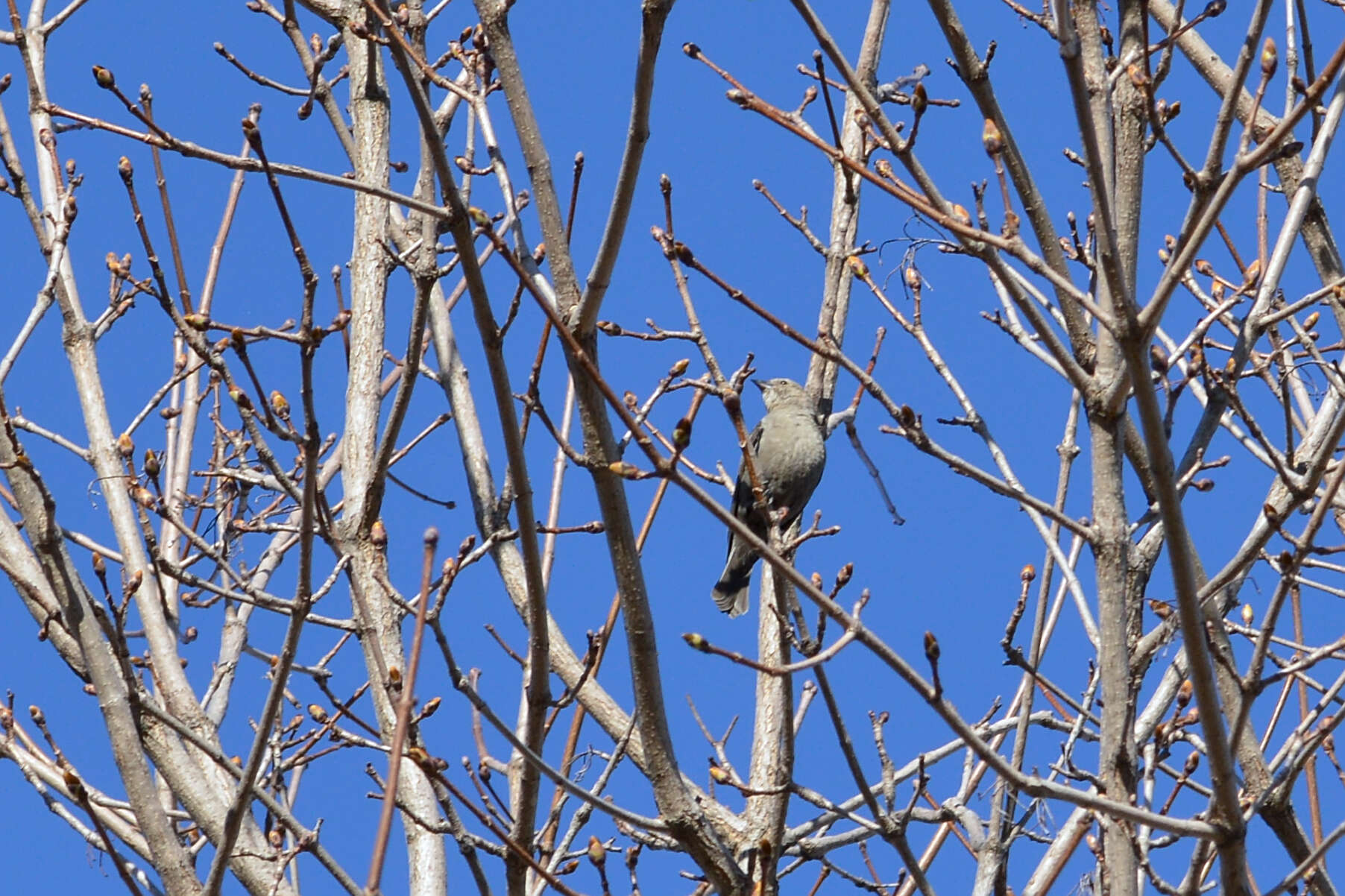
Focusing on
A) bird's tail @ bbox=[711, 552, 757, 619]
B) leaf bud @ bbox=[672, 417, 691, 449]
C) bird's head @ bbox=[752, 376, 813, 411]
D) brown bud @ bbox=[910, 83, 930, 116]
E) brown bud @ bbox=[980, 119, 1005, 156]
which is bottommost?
leaf bud @ bbox=[672, 417, 691, 449]

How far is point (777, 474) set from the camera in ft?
22.4

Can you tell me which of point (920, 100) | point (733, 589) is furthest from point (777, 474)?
point (920, 100)

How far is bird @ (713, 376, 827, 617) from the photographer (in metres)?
6.60

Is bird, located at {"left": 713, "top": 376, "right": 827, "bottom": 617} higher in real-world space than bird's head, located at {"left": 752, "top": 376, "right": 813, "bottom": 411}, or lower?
lower

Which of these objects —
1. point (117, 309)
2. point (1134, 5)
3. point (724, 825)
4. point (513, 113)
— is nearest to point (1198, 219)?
point (1134, 5)

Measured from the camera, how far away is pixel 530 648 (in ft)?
10.5

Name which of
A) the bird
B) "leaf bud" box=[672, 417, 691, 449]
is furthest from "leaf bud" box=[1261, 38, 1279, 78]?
the bird

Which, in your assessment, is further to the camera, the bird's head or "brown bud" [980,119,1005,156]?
the bird's head

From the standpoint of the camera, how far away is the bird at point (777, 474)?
21.7 ft

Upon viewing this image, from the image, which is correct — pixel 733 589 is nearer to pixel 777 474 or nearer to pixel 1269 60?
pixel 777 474

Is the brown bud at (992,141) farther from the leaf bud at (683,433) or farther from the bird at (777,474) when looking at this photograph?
the bird at (777,474)

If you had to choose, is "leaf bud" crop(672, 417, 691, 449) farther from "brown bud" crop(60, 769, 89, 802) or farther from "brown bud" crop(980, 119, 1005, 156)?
"brown bud" crop(60, 769, 89, 802)

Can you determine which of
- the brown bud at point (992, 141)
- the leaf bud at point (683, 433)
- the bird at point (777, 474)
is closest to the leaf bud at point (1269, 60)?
the brown bud at point (992, 141)

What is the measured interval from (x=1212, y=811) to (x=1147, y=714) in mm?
985
